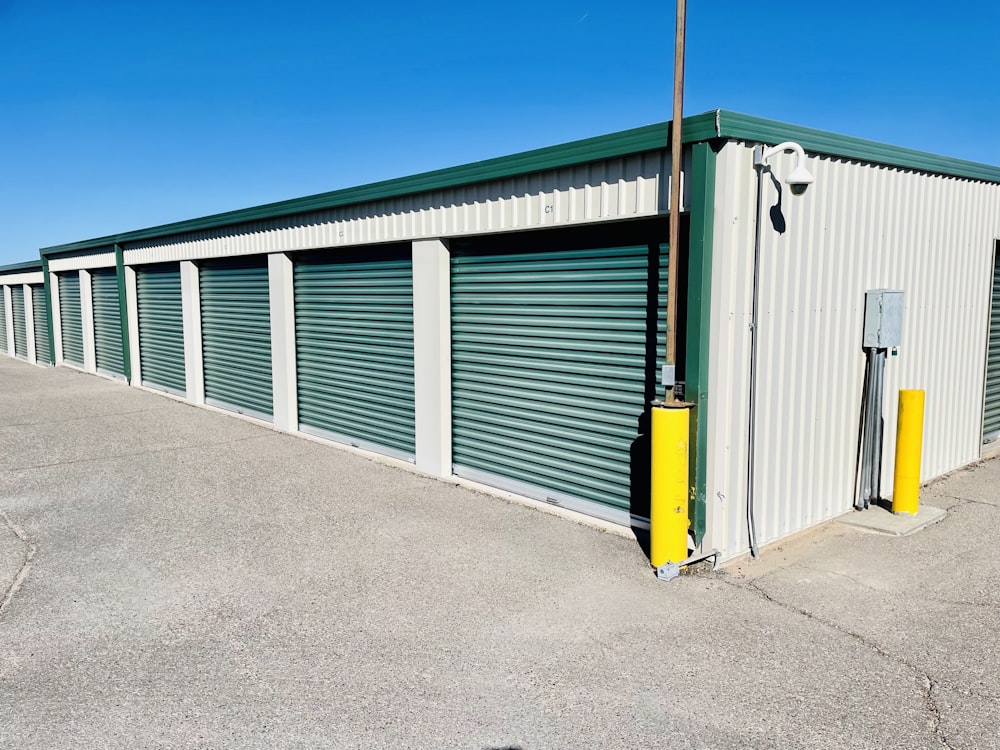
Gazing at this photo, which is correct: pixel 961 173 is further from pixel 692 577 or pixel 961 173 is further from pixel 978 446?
pixel 692 577

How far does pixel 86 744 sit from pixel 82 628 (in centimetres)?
152

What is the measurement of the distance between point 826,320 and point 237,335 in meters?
10.4

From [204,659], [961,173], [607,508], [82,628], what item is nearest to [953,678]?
[607,508]

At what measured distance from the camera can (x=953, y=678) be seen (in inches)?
163

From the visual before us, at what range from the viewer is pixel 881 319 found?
6938 mm

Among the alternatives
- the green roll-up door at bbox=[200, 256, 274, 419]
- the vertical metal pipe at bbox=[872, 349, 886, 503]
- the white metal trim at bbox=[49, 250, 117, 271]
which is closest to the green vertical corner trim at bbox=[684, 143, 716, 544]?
the vertical metal pipe at bbox=[872, 349, 886, 503]

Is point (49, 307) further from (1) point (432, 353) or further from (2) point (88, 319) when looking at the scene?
(1) point (432, 353)

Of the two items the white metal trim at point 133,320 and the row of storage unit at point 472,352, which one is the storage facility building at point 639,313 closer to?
the row of storage unit at point 472,352

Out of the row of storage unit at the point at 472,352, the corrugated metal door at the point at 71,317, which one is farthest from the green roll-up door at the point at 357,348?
the corrugated metal door at the point at 71,317

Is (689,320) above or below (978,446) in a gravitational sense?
above

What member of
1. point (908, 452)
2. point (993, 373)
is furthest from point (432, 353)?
point (993, 373)

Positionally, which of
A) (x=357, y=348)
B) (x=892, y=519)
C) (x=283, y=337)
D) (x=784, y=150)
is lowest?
(x=892, y=519)

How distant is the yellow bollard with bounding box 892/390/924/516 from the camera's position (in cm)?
695

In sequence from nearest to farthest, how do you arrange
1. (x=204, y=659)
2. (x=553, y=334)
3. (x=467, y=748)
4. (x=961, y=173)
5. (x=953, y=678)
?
(x=467, y=748) → (x=953, y=678) → (x=204, y=659) → (x=553, y=334) → (x=961, y=173)
